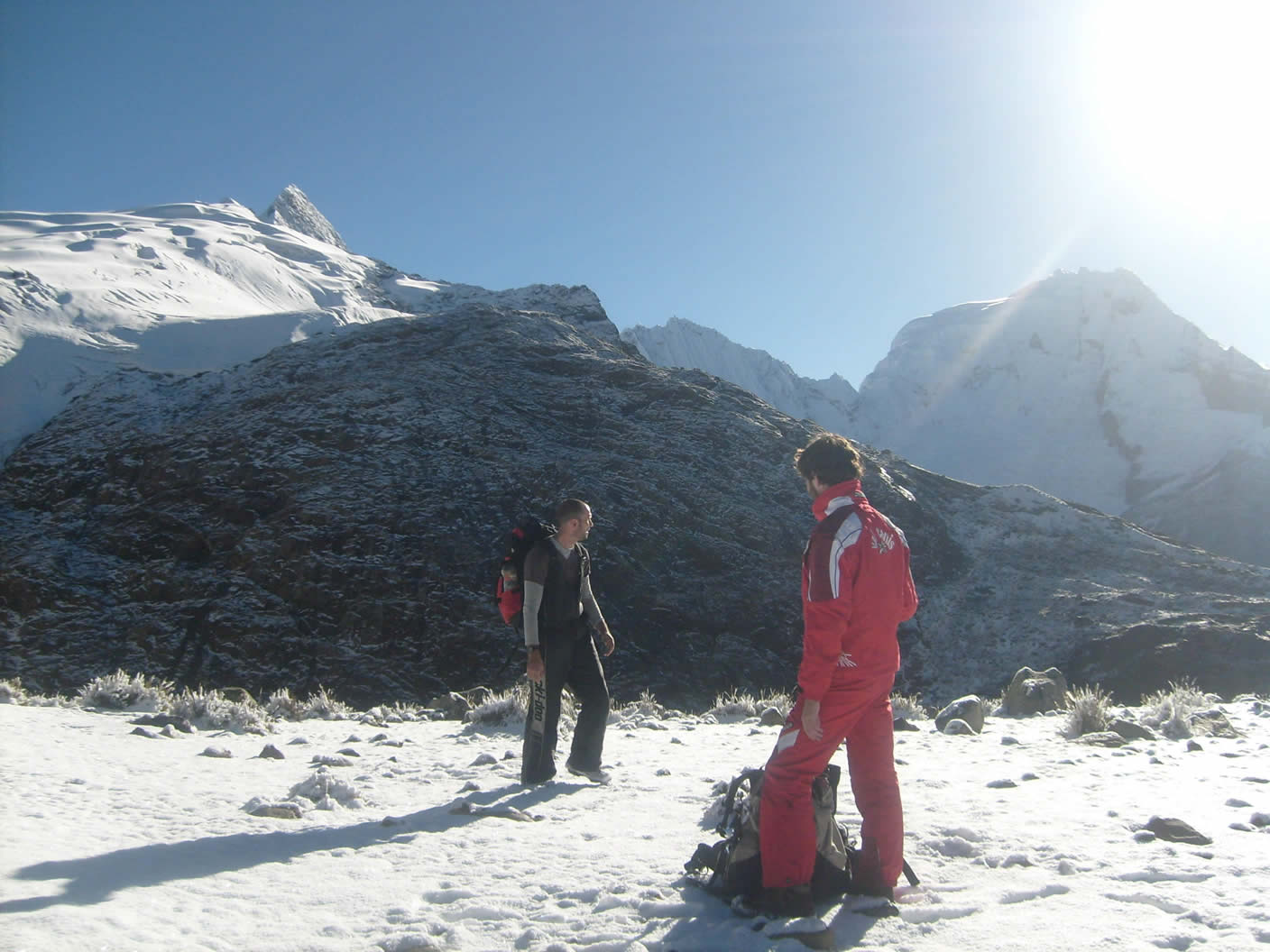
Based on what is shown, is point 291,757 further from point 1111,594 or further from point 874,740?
point 1111,594

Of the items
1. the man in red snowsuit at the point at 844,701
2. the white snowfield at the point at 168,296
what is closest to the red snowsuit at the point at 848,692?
the man in red snowsuit at the point at 844,701

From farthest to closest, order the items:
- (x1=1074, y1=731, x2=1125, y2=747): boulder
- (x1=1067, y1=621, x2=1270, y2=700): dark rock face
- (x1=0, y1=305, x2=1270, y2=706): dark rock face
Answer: (x1=1067, y1=621, x2=1270, y2=700): dark rock face → (x1=0, y1=305, x2=1270, y2=706): dark rock face → (x1=1074, y1=731, x2=1125, y2=747): boulder

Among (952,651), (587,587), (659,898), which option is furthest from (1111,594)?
(659,898)

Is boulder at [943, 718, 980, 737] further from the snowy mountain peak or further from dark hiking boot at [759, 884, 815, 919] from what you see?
the snowy mountain peak

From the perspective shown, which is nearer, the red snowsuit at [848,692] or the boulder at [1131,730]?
the red snowsuit at [848,692]

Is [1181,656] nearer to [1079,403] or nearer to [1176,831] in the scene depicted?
[1176,831]

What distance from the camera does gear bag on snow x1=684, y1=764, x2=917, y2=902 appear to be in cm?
282

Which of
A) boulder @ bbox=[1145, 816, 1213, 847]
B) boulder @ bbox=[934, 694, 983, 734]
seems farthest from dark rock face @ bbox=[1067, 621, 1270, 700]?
boulder @ bbox=[1145, 816, 1213, 847]

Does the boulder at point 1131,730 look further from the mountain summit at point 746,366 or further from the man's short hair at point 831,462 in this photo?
the mountain summit at point 746,366

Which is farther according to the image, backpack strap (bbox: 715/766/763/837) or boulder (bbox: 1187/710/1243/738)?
boulder (bbox: 1187/710/1243/738)

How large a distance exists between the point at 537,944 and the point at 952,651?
21.0 m

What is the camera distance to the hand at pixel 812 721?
9.10 ft

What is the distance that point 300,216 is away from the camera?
108125 mm

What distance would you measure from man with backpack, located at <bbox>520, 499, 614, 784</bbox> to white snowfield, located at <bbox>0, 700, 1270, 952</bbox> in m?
0.22
